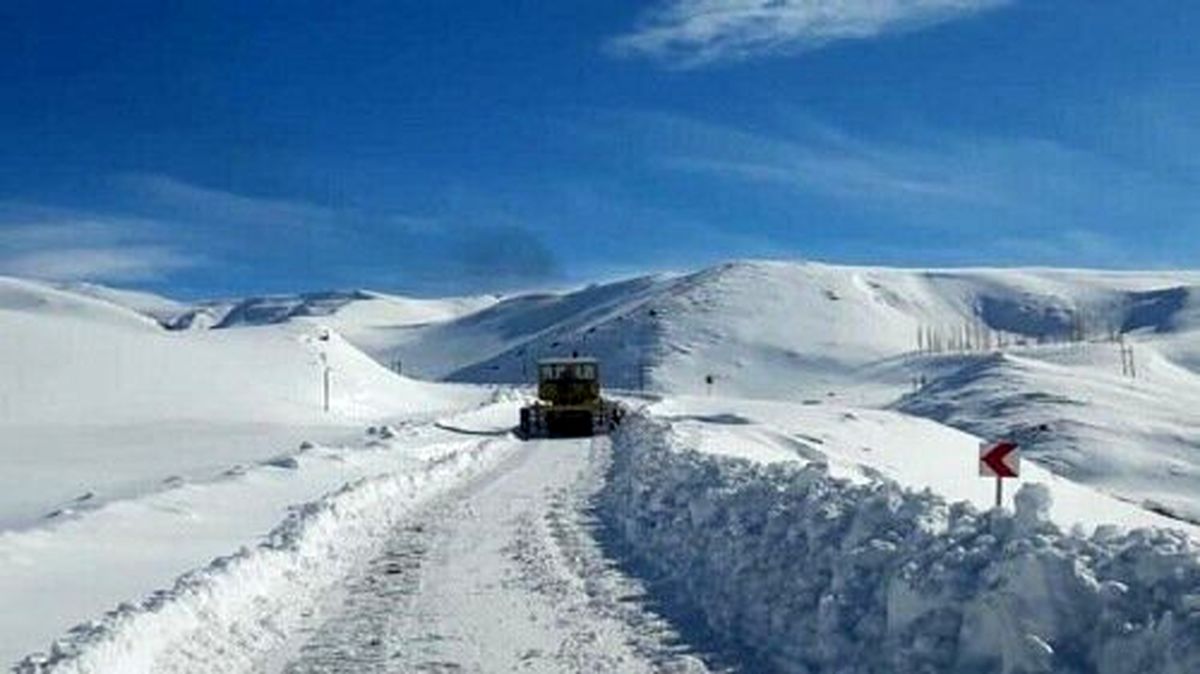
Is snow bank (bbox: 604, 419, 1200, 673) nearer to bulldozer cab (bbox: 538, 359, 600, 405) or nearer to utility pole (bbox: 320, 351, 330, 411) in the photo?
bulldozer cab (bbox: 538, 359, 600, 405)

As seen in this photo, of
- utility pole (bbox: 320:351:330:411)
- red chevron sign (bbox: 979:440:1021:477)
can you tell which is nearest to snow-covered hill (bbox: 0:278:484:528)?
utility pole (bbox: 320:351:330:411)

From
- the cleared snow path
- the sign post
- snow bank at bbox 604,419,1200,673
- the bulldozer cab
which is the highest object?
the bulldozer cab

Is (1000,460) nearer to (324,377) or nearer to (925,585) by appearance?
(925,585)

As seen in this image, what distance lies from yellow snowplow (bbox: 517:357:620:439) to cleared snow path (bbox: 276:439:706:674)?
30145 mm

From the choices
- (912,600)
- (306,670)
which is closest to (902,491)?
(912,600)

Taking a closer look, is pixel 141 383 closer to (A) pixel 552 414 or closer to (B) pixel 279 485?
(A) pixel 552 414

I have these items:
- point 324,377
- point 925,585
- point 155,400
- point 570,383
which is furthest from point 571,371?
point 925,585

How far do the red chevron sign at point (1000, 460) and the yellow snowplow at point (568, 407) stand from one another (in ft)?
118

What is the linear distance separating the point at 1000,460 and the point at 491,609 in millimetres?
6101

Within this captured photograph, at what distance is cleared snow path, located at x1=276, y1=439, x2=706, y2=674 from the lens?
11.3 meters

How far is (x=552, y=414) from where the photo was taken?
174 feet

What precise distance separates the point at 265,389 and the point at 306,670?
Answer: 227ft

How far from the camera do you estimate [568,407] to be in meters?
54.1

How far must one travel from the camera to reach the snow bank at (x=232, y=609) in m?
10.6
